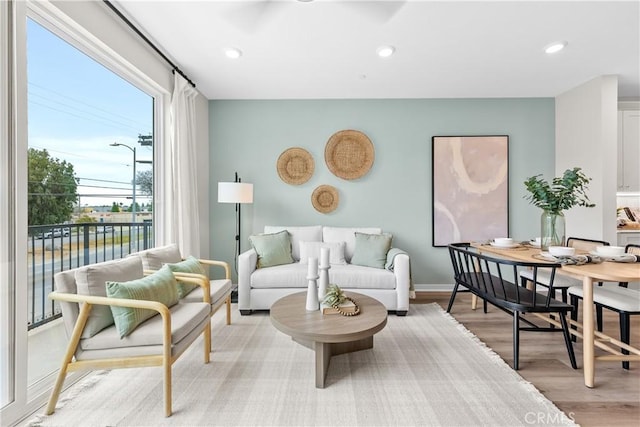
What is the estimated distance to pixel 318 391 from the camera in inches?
73.4

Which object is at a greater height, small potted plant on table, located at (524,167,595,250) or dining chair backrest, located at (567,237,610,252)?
small potted plant on table, located at (524,167,595,250)

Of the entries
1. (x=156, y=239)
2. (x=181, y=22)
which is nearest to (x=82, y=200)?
(x=156, y=239)

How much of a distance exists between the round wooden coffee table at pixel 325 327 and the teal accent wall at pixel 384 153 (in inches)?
76.3

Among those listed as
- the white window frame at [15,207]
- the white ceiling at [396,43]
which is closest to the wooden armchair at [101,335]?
the white window frame at [15,207]

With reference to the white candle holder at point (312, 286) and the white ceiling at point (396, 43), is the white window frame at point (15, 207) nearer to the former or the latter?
the white ceiling at point (396, 43)

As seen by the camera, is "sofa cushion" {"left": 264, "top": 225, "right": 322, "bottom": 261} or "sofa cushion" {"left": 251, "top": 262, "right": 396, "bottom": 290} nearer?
"sofa cushion" {"left": 251, "top": 262, "right": 396, "bottom": 290}

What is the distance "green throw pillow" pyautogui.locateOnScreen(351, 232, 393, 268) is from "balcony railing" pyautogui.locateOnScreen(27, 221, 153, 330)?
243 cm

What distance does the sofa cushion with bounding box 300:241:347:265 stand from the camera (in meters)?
3.58

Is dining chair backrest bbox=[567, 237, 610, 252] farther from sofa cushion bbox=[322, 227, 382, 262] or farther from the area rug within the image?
sofa cushion bbox=[322, 227, 382, 262]

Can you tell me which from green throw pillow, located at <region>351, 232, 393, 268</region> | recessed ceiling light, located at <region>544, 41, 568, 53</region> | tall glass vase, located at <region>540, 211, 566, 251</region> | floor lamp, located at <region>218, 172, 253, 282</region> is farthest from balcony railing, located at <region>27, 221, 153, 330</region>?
recessed ceiling light, located at <region>544, 41, 568, 53</region>

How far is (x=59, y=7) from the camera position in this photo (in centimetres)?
186

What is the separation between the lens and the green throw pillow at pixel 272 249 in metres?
3.42

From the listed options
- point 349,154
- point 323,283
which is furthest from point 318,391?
point 349,154

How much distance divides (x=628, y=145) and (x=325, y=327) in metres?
4.61
